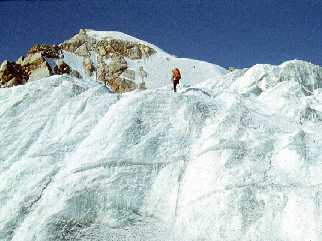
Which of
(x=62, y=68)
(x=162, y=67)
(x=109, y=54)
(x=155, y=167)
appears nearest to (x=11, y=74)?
(x=62, y=68)

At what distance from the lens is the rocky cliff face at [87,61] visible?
87812 mm

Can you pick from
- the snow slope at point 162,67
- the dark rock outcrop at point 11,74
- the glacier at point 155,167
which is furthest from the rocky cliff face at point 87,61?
the glacier at point 155,167

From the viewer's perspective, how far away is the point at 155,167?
64.8 feet

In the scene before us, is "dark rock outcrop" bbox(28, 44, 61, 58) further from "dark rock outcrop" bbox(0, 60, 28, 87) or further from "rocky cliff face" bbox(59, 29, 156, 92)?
"dark rock outcrop" bbox(0, 60, 28, 87)

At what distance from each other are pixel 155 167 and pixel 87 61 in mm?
82534

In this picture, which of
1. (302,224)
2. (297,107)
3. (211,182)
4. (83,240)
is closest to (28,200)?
(83,240)

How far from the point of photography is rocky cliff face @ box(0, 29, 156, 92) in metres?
87.8

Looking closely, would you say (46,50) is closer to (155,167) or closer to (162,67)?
(162,67)

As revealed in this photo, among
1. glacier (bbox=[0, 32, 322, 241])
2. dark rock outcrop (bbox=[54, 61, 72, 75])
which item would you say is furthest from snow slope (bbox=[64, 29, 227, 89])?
glacier (bbox=[0, 32, 322, 241])

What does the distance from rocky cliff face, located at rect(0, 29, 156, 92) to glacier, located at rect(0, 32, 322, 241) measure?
61.1 meters

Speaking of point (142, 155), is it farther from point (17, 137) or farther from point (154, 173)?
point (17, 137)

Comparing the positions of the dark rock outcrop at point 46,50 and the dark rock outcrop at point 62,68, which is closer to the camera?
the dark rock outcrop at point 62,68

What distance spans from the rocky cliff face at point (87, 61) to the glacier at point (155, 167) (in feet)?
200

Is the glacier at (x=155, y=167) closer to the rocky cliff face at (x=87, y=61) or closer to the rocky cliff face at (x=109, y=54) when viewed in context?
the rocky cliff face at (x=87, y=61)
